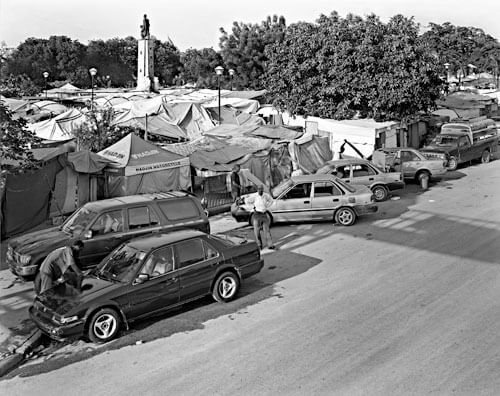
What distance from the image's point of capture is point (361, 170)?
19.8 meters

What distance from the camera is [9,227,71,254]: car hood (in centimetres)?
1164

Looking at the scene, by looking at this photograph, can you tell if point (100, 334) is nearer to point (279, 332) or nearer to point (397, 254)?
point (279, 332)

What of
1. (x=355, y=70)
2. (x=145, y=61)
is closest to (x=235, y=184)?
(x=355, y=70)

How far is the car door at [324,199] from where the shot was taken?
16.3m

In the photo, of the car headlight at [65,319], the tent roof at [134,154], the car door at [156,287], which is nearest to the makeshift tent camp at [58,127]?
the tent roof at [134,154]

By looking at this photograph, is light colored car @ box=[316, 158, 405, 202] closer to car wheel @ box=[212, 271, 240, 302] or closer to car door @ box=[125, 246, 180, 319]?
car wheel @ box=[212, 271, 240, 302]

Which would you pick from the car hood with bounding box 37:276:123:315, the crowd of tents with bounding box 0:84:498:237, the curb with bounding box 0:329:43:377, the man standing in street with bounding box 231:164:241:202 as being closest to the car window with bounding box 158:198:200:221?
the car hood with bounding box 37:276:123:315

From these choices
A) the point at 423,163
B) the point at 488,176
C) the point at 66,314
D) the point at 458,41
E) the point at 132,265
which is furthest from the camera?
the point at 458,41

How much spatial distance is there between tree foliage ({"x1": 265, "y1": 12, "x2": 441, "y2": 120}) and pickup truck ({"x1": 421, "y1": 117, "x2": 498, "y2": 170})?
253cm

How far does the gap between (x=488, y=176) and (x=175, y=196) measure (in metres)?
15.7

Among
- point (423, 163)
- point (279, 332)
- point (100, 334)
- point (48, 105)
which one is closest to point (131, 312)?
point (100, 334)

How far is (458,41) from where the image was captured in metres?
79.9

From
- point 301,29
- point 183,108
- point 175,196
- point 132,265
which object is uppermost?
point 301,29

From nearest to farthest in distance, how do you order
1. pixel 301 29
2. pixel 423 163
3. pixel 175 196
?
1. pixel 175 196
2. pixel 423 163
3. pixel 301 29
